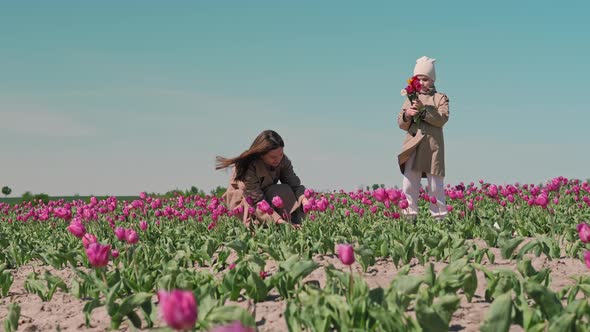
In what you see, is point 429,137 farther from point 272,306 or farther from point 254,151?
point 272,306

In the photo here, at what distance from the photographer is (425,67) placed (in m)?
9.00

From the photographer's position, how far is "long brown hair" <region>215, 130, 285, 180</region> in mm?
8031

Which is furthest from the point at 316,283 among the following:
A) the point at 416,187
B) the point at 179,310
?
the point at 416,187

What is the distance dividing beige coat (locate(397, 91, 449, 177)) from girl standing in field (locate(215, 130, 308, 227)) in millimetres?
1627

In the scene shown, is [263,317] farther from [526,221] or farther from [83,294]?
[526,221]

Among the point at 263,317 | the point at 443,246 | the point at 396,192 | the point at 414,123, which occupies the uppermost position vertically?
the point at 414,123

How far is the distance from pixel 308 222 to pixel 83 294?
3.11 meters

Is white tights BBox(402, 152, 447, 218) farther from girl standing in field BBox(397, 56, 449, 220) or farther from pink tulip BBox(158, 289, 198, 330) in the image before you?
pink tulip BBox(158, 289, 198, 330)

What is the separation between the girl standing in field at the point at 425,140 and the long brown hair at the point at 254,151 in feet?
6.19

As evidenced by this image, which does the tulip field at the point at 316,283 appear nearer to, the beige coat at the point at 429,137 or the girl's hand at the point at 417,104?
the beige coat at the point at 429,137

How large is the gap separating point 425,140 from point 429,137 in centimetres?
7

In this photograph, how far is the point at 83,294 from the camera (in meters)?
5.39

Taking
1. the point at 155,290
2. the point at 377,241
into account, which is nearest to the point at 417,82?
the point at 377,241

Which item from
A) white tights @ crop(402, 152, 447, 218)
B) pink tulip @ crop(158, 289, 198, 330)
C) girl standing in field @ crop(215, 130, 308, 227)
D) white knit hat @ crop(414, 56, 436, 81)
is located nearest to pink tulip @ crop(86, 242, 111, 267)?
pink tulip @ crop(158, 289, 198, 330)
